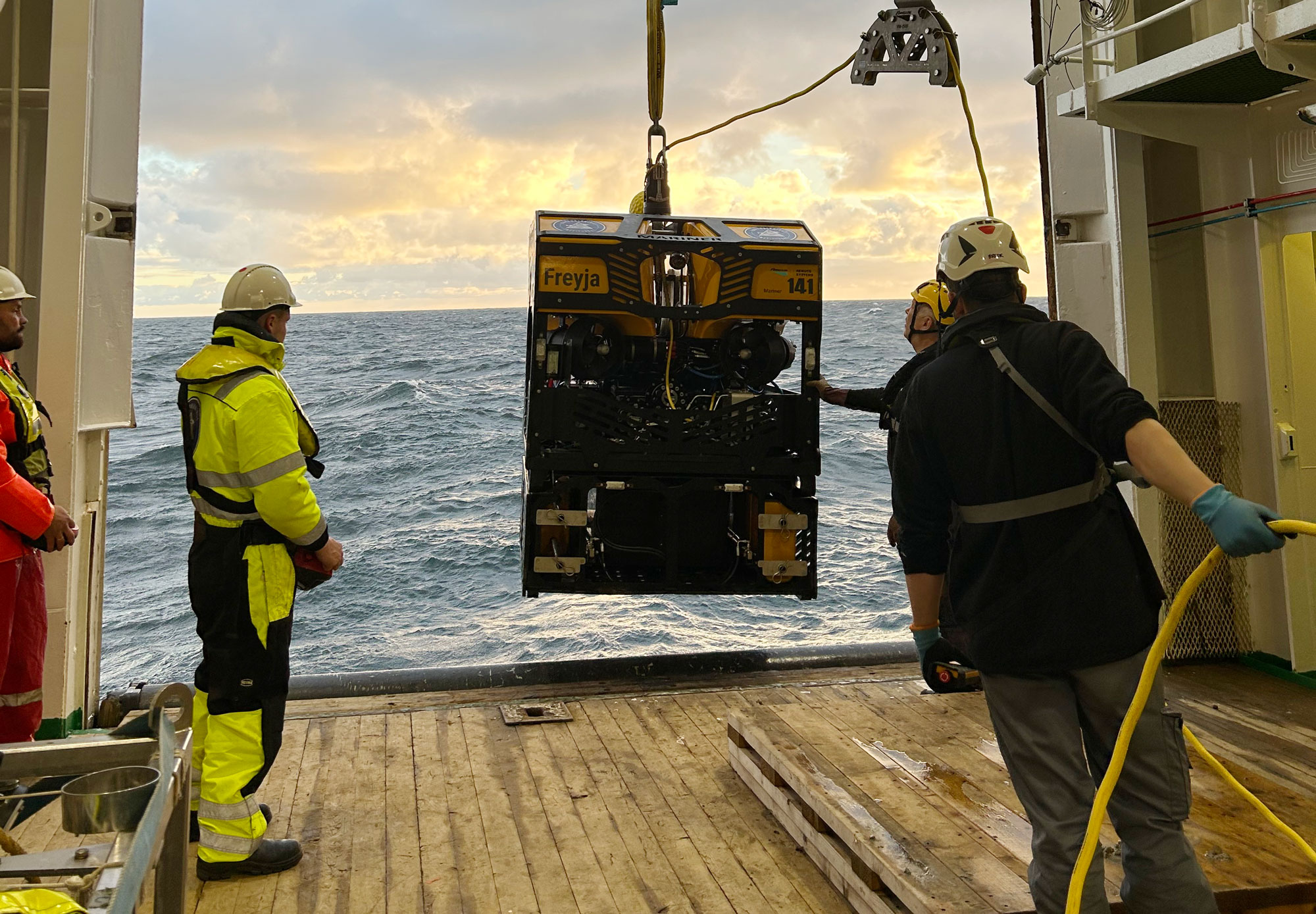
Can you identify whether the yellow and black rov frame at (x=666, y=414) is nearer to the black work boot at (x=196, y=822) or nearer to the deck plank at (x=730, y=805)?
the deck plank at (x=730, y=805)

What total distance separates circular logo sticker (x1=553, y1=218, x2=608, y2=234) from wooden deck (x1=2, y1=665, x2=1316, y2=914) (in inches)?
82.5

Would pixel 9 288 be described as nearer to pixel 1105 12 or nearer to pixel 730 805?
pixel 730 805

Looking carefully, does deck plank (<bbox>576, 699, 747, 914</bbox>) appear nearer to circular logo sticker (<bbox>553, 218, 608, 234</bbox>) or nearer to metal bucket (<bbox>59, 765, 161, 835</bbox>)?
metal bucket (<bbox>59, 765, 161, 835</bbox>)

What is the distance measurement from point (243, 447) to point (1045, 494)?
219 centimetres

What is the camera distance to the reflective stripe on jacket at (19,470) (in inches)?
124

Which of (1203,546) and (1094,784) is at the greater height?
(1203,546)

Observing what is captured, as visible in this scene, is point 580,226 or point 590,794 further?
point 580,226

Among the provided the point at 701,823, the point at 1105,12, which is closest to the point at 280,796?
the point at 701,823

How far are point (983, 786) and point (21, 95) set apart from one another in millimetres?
5030

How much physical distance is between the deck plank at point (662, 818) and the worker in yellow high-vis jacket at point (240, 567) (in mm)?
1159

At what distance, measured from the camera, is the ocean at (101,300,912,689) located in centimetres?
1183

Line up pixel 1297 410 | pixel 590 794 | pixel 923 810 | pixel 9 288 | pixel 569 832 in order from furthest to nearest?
pixel 1297 410, pixel 590 794, pixel 569 832, pixel 9 288, pixel 923 810

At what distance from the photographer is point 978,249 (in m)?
2.44

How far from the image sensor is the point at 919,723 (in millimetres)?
4328
